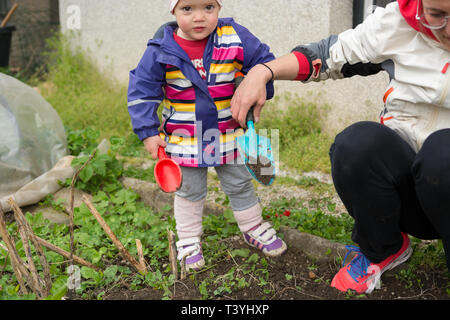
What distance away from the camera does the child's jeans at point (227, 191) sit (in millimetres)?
2412

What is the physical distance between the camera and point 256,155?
7.05 feet

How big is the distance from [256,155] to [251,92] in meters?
0.29

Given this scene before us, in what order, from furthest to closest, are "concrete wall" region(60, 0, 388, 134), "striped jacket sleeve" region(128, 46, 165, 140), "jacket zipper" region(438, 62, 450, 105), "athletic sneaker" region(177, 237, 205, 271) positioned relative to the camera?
"concrete wall" region(60, 0, 388, 134)
"athletic sneaker" region(177, 237, 205, 271)
"striped jacket sleeve" region(128, 46, 165, 140)
"jacket zipper" region(438, 62, 450, 105)

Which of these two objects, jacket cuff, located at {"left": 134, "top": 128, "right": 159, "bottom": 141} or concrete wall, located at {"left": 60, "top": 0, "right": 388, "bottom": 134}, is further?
concrete wall, located at {"left": 60, "top": 0, "right": 388, "bottom": 134}

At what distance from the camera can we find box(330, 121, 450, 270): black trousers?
5.46 ft

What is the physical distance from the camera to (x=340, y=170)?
1.83m

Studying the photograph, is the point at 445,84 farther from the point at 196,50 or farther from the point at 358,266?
Answer: the point at 196,50

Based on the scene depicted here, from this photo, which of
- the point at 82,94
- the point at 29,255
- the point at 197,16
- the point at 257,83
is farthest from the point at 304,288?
the point at 82,94

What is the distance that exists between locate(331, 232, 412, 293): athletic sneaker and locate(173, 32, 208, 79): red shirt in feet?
3.32

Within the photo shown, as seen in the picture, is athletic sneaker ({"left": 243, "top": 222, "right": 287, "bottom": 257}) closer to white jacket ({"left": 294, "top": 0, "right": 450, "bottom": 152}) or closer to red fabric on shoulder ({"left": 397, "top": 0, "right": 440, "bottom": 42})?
white jacket ({"left": 294, "top": 0, "right": 450, "bottom": 152})

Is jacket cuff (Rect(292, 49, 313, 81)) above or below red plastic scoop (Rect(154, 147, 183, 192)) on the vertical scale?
above

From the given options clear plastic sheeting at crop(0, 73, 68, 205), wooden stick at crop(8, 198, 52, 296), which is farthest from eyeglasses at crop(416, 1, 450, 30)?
clear plastic sheeting at crop(0, 73, 68, 205)

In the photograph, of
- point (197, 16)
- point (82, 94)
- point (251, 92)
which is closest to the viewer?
point (251, 92)
